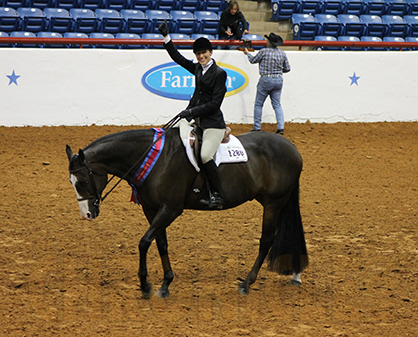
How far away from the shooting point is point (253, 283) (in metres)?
5.78

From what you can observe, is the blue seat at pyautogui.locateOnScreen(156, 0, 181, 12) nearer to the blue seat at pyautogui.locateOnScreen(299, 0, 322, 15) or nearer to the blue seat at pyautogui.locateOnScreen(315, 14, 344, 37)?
the blue seat at pyautogui.locateOnScreen(299, 0, 322, 15)

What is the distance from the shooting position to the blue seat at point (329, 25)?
1689 cm

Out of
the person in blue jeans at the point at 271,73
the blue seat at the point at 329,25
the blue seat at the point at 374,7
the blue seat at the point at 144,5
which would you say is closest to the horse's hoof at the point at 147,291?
the person in blue jeans at the point at 271,73

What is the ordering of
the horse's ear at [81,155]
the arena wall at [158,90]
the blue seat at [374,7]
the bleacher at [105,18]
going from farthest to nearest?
the blue seat at [374,7] → the bleacher at [105,18] → the arena wall at [158,90] → the horse's ear at [81,155]

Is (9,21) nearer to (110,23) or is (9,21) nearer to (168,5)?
(110,23)

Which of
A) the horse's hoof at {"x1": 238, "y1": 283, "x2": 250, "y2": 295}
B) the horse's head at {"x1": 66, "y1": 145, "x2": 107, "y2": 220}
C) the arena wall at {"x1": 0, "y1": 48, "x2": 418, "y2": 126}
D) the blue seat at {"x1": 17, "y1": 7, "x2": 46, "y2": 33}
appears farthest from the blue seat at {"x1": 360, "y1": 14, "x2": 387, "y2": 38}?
the horse's head at {"x1": 66, "y1": 145, "x2": 107, "y2": 220}

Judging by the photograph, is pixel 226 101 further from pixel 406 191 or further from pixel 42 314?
pixel 42 314

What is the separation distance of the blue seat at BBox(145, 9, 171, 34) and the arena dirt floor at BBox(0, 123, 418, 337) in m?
6.15

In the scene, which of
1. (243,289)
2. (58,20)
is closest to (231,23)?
(58,20)

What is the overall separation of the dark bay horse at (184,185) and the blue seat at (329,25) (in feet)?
39.8

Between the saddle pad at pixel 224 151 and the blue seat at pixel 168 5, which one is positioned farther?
the blue seat at pixel 168 5

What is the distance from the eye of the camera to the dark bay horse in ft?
16.6

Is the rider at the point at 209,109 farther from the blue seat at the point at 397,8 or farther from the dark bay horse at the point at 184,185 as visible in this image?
the blue seat at the point at 397,8

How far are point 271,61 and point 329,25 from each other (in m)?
6.44
